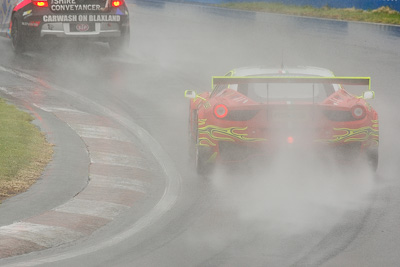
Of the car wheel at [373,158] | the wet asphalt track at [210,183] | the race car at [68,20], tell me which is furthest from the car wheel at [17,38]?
the car wheel at [373,158]

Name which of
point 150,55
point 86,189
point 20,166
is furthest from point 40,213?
point 150,55

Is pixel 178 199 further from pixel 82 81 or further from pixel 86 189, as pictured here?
pixel 82 81

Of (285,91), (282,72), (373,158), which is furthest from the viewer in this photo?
(282,72)

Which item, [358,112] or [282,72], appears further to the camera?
[282,72]

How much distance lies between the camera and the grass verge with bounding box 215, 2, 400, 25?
103ft

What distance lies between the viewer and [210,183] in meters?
10.1

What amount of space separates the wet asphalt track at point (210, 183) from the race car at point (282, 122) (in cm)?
33

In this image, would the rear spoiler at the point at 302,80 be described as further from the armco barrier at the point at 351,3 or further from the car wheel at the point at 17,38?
the armco barrier at the point at 351,3

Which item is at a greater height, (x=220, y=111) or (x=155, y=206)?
(x=220, y=111)

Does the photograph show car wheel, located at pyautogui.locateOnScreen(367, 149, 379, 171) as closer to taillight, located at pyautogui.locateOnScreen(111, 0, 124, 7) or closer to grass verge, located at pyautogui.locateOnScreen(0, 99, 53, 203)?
grass verge, located at pyautogui.locateOnScreen(0, 99, 53, 203)

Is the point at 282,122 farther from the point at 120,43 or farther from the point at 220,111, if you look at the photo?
the point at 120,43

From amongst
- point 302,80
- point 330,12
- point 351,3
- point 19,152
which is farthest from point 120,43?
point 351,3

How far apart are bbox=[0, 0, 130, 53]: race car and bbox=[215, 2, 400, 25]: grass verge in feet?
43.0

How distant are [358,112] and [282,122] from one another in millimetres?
774
